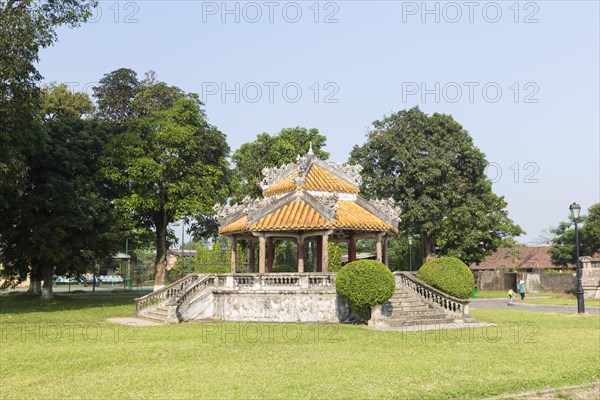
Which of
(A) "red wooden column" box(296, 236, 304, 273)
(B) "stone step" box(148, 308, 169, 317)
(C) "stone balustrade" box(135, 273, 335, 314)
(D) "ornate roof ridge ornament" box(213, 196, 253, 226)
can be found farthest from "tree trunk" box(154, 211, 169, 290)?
(A) "red wooden column" box(296, 236, 304, 273)

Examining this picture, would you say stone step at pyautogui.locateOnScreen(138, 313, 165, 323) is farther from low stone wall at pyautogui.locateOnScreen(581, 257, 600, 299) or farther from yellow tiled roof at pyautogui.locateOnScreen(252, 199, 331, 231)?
low stone wall at pyautogui.locateOnScreen(581, 257, 600, 299)

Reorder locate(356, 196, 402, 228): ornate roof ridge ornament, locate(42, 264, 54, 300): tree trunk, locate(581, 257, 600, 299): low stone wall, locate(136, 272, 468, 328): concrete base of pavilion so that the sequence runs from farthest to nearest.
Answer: locate(581, 257, 600, 299): low stone wall
locate(42, 264, 54, 300): tree trunk
locate(356, 196, 402, 228): ornate roof ridge ornament
locate(136, 272, 468, 328): concrete base of pavilion

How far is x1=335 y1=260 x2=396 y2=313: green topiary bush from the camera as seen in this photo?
2070 centimetres

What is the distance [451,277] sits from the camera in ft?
79.6

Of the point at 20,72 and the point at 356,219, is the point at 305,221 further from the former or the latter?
the point at 20,72

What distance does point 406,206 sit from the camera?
47250 millimetres

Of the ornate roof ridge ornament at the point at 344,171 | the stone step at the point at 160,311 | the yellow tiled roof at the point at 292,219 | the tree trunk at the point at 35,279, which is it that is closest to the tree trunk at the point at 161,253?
the tree trunk at the point at 35,279

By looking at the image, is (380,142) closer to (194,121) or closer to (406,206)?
(406,206)

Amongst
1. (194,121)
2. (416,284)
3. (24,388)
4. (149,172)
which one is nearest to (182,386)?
(24,388)

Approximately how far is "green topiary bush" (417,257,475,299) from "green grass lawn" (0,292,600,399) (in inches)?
92.0

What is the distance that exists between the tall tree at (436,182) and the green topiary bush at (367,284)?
83.5 feet

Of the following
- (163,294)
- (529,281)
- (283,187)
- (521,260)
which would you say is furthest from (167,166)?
(521,260)

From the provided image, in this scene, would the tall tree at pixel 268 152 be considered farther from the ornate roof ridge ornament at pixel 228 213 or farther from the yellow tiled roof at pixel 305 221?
the yellow tiled roof at pixel 305 221

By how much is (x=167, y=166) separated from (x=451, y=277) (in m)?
23.6
